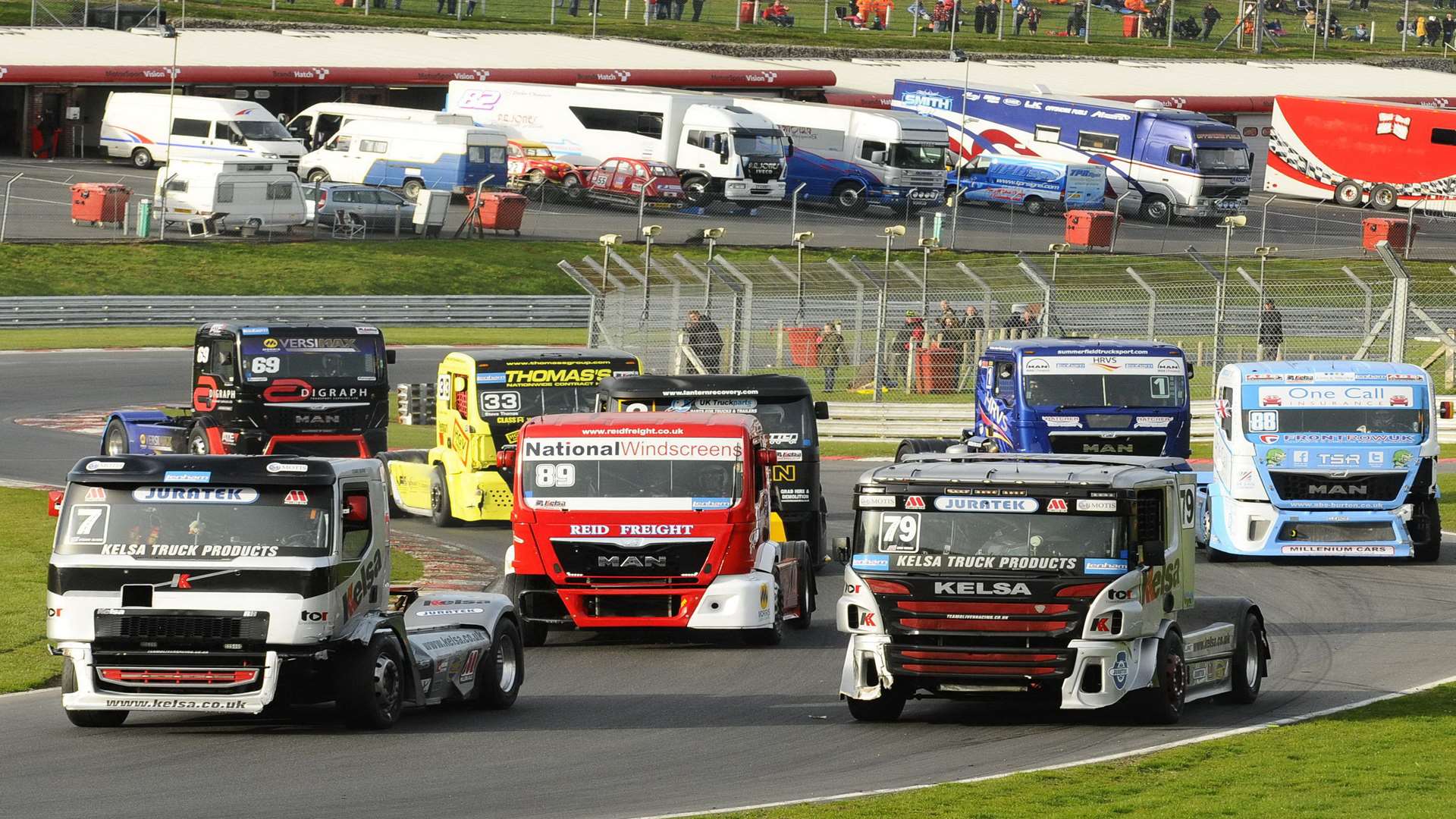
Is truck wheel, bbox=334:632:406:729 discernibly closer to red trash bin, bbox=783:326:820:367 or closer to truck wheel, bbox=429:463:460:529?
truck wheel, bbox=429:463:460:529

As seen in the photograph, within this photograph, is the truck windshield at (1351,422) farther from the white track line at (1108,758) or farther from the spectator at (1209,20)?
the spectator at (1209,20)

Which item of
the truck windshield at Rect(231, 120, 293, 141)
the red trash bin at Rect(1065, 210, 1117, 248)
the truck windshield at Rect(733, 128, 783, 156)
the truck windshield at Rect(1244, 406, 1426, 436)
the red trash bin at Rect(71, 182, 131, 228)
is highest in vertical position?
the truck windshield at Rect(733, 128, 783, 156)

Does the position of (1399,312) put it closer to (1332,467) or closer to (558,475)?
(1332,467)

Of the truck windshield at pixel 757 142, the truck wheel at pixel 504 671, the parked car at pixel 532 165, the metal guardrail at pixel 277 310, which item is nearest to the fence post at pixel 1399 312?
the truck wheel at pixel 504 671

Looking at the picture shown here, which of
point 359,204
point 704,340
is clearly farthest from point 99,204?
point 704,340

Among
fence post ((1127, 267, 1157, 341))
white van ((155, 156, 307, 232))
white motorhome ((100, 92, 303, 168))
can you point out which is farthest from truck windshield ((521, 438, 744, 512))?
white motorhome ((100, 92, 303, 168))

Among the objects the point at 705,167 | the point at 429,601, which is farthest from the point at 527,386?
the point at 705,167

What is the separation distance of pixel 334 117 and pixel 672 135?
10478 mm

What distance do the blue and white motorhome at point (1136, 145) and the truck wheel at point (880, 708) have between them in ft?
147

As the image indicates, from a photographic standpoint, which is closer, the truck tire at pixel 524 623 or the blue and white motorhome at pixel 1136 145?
the truck tire at pixel 524 623

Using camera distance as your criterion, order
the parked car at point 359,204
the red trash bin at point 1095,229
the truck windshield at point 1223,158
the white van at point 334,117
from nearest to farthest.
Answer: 1. the parked car at point 359,204
2. the red trash bin at point 1095,229
3. the white van at point 334,117
4. the truck windshield at point 1223,158

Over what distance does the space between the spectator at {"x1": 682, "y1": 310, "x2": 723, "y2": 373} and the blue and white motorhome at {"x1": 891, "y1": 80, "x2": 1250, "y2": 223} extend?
24.7 m

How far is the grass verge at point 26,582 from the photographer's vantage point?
16359mm

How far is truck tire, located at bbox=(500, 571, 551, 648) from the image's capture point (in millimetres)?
17547
